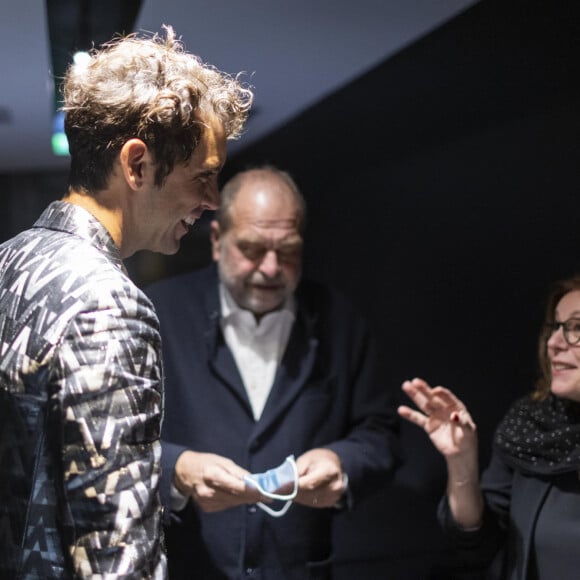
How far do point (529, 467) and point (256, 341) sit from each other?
0.64m

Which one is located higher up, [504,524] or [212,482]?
[212,482]

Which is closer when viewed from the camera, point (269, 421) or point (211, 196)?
point (211, 196)

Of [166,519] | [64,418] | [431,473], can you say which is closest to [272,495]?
[166,519]

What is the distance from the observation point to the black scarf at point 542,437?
5.77ft

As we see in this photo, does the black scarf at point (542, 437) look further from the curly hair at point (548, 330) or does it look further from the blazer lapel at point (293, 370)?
the blazer lapel at point (293, 370)

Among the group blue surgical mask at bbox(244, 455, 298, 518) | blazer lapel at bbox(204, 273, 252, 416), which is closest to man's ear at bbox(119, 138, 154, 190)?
blue surgical mask at bbox(244, 455, 298, 518)

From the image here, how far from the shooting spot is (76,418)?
96cm

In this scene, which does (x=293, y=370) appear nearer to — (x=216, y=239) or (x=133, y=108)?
(x=216, y=239)

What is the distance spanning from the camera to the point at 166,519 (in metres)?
1.84

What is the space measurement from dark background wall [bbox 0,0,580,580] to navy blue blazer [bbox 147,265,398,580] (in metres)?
0.18

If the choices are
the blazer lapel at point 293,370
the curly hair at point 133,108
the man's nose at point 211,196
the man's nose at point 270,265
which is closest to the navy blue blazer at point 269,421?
the blazer lapel at point 293,370

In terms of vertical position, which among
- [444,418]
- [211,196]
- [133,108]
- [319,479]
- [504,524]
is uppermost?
[133,108]

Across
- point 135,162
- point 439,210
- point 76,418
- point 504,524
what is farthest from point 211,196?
point 439,210

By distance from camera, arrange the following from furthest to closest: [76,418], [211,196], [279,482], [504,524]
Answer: [504,524]
[279,482]
[211,196]
[76,418]
